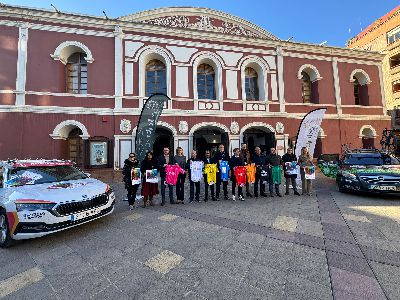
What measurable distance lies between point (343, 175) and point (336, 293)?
7074 mm

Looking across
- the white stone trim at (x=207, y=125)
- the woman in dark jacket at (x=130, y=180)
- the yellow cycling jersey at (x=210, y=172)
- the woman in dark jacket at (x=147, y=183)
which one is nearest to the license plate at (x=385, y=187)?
the yellow cycling jersey at (x=210, y=172)

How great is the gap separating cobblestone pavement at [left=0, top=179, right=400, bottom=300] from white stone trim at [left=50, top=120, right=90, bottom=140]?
8.46 metres

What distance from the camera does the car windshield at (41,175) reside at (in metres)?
4.83

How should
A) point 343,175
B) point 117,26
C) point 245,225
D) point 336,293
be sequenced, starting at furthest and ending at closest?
point 117,26, point 343,175, point 245,225, point 336,293

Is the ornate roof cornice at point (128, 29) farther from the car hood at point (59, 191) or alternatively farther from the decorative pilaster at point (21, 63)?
the car hood at point (59, 191)

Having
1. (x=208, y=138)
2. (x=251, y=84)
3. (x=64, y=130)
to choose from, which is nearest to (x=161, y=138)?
(x=208, y=138)

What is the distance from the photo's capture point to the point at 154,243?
4211mm

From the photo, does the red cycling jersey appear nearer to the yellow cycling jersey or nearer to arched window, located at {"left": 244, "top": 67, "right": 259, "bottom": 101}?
the yellow cycling jersey

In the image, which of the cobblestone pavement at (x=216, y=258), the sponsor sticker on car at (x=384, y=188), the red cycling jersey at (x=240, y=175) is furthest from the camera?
the red cycling jersey at (x=240, y=175)

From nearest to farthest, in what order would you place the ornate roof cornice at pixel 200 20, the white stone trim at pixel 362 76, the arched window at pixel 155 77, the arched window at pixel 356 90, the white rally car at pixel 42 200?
the white rally car at pixel 42 200 → the arched window at pixel 155 77 → the ornate roof cornice at pixel 200 20 → the white stone trim at pixel 362 76 → the arched window at pixel 356 90

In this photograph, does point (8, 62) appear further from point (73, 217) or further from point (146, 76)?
point (73, 217)

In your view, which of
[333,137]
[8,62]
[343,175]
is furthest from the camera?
[333,137]

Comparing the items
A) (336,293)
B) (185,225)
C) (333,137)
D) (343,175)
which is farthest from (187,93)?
(336,293)

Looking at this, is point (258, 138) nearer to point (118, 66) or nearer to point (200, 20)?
point (200, 20)
